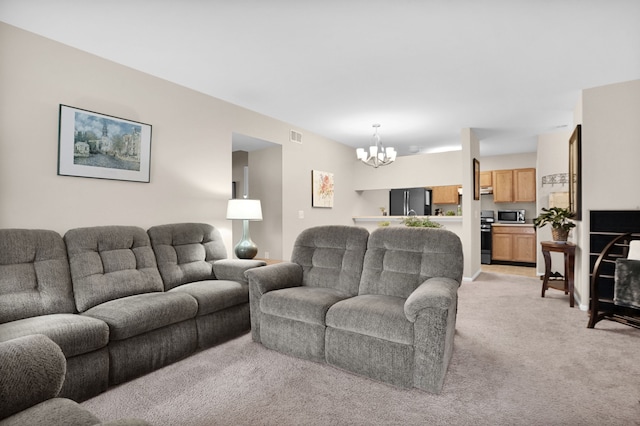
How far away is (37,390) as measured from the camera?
3.79 ft

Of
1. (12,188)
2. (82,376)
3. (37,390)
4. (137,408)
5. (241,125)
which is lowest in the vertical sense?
(137,408)

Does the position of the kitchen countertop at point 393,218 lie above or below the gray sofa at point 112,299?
above

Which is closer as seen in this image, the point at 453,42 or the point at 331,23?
the point at 331,23

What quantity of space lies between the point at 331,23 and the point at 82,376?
283 centimetres

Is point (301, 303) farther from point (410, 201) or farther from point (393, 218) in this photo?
point (410, 201)

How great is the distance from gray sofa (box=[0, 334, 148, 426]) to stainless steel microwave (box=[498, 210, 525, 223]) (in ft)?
26.3

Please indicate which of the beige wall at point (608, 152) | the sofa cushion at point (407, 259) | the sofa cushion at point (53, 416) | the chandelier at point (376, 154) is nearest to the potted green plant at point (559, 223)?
the beige wall at point (608, 152)

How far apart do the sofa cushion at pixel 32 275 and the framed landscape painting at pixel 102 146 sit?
26.6 inches

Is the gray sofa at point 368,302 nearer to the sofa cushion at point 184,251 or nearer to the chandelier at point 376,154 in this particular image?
the sofa cushion at point 184,251

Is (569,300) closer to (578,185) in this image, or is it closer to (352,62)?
(578,185)

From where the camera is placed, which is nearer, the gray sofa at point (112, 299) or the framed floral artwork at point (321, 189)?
the gray sofa at point (112, 299)

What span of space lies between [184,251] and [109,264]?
712mm

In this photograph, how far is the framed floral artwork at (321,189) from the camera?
5.83 meters

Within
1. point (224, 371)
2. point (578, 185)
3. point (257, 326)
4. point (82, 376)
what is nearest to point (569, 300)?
point (578, 185)
